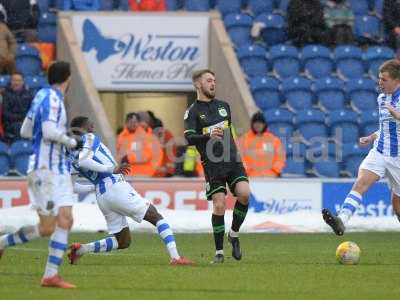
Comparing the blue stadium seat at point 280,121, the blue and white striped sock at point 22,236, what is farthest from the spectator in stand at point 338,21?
the blue and white striped sock at point 22,236

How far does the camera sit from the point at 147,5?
24.1m

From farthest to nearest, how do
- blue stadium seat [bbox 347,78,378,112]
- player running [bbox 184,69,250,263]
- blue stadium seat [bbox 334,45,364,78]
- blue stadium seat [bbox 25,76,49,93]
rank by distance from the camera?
blue stadium seat [bbox 334,45,364,78] < blue stadium seat [bbox 347,78,378,112] < blue stadium seat [bbox 25,76,49,93] < player running [bbox 184,69,250,263]

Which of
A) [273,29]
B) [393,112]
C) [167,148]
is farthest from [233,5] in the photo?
[393,112]

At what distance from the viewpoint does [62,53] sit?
2330cm

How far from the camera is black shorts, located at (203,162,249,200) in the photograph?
13523 mm

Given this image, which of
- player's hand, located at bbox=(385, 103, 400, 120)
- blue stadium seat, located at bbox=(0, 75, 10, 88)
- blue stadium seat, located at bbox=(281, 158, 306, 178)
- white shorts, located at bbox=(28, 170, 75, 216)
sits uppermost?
blue stadium seat, located at bbox=(0, 75, 10, 88)

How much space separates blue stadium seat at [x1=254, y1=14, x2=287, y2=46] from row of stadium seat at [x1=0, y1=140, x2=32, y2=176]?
231 inches

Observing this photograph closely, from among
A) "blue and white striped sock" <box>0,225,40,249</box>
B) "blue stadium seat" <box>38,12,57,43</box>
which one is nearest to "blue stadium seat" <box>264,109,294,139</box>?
"blue stadium seat" <box>38,12,57,43</box>

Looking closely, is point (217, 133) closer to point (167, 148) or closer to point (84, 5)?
point (167, 148)

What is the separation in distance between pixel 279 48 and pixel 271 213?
4.73 m

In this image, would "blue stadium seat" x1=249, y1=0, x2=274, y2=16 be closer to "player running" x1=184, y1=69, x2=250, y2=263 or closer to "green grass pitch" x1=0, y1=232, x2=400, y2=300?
"green grass pitch" x1=0, y1=232, x2=400, y2=300

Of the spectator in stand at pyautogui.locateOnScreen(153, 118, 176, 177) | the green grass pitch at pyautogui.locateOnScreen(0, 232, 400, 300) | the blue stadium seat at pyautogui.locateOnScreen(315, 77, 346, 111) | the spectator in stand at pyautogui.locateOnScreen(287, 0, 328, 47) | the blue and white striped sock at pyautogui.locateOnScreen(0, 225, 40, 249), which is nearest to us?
the green grass pitch at pyautogui.locateOnScreen(0, 232, 400, 300)

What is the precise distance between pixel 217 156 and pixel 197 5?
1135 cm

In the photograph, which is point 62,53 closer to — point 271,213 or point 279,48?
point 279,48
